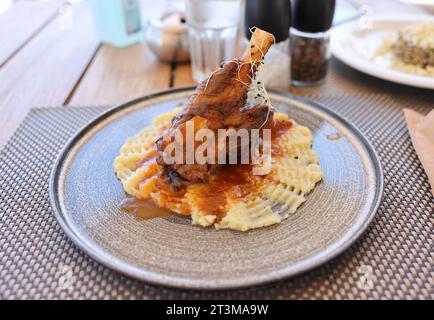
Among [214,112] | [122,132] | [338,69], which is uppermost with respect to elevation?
[214,112]

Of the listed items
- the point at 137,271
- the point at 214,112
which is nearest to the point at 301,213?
the point at 214,112

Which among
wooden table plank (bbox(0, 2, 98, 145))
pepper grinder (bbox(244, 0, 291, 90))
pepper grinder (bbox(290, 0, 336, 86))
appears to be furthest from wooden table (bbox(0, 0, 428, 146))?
pepper grinder (bbox(290, 0, 336, 86))

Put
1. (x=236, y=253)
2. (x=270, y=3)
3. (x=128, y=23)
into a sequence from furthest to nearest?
1. (x=128, y=23)
2. (x=270, y=3)
3. (x=236, y=253)

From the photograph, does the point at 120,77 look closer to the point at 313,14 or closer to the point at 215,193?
the point at 313,14

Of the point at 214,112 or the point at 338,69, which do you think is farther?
the point at 338,69

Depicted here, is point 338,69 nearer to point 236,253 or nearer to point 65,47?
point 236,253

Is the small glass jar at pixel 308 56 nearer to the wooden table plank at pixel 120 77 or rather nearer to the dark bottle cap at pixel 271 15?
the dark bottle cap at pixel 271 15

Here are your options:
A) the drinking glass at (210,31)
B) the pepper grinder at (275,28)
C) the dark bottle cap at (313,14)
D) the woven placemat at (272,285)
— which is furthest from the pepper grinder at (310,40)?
the woven placemat at (272,285)

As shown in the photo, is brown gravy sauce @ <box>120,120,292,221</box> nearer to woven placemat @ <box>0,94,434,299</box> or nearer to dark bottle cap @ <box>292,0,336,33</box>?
woven placemat @ <box>0,94,434,299</box>
